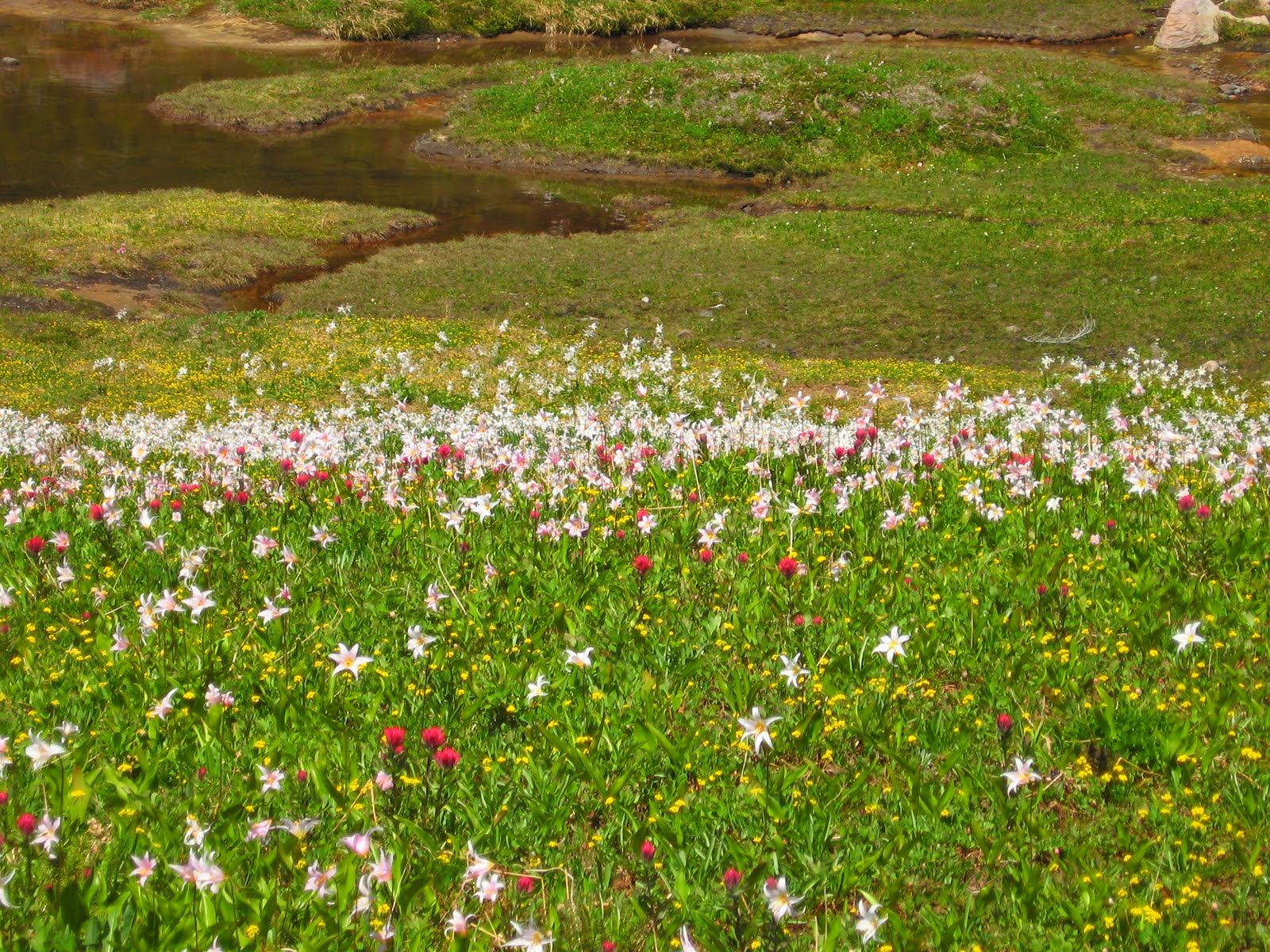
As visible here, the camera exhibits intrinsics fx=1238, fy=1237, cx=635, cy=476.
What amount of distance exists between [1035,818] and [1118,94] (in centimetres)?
4081

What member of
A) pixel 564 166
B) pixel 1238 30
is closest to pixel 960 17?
pixel 1238 30

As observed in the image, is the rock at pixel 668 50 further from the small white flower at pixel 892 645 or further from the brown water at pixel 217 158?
the small white flower at pixel 892 645

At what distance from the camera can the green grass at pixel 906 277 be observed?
67.9ft

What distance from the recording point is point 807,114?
3797cm

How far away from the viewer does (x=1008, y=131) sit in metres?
36.5

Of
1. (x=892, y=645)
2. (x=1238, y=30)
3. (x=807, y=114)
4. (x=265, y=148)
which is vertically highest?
(x=892, y=645)

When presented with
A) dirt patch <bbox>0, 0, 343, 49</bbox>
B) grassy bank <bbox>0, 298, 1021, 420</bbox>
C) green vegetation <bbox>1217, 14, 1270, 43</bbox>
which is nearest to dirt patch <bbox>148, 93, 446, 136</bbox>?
dirt patch <bbox>0, 0, 343, 49</bbox>

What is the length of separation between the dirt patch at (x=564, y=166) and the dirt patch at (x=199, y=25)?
2259 centimetres

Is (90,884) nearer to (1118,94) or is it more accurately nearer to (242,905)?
(242,905)

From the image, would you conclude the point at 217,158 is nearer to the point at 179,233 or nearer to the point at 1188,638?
the point at 179,233

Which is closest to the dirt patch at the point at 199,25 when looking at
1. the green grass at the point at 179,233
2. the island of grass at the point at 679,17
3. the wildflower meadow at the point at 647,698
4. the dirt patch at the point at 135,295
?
the island of grass at the point at 679,17

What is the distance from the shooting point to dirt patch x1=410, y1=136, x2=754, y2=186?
36156 millimetres

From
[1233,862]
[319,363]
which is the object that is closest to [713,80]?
[319,363]

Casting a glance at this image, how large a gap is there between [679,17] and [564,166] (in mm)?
27218
